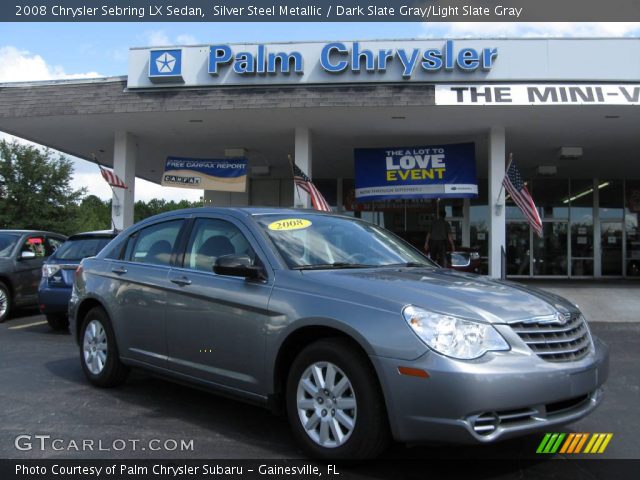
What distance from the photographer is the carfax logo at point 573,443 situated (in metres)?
3.91

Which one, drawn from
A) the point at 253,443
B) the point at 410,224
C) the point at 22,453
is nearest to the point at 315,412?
the point at 253,443

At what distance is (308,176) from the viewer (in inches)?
542

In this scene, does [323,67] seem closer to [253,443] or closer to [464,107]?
[464,107]

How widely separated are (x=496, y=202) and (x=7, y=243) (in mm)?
10479

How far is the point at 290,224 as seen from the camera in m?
4.57

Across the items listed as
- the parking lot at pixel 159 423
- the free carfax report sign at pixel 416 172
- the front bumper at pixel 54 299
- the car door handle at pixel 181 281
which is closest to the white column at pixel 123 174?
the free carfax report sign at pixel 416 172

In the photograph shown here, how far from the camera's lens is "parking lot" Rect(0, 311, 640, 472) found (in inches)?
152

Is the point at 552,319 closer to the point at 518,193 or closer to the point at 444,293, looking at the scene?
the point at 444,293

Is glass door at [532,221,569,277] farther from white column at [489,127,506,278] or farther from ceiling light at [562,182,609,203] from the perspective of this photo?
white column at [489,127,506,278]

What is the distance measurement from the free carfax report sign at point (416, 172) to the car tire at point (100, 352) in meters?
10.2

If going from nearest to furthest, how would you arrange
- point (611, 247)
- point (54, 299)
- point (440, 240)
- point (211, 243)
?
1. point (211, 243)
2. point (54, 299)
3. point (440, 240)
4. point (611, 247)

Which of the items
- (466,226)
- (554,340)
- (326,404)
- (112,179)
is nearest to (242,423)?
(326,404)

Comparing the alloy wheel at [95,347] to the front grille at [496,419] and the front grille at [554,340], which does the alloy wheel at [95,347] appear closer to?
the front grille at [496,419]

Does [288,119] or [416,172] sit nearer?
[288,119]
